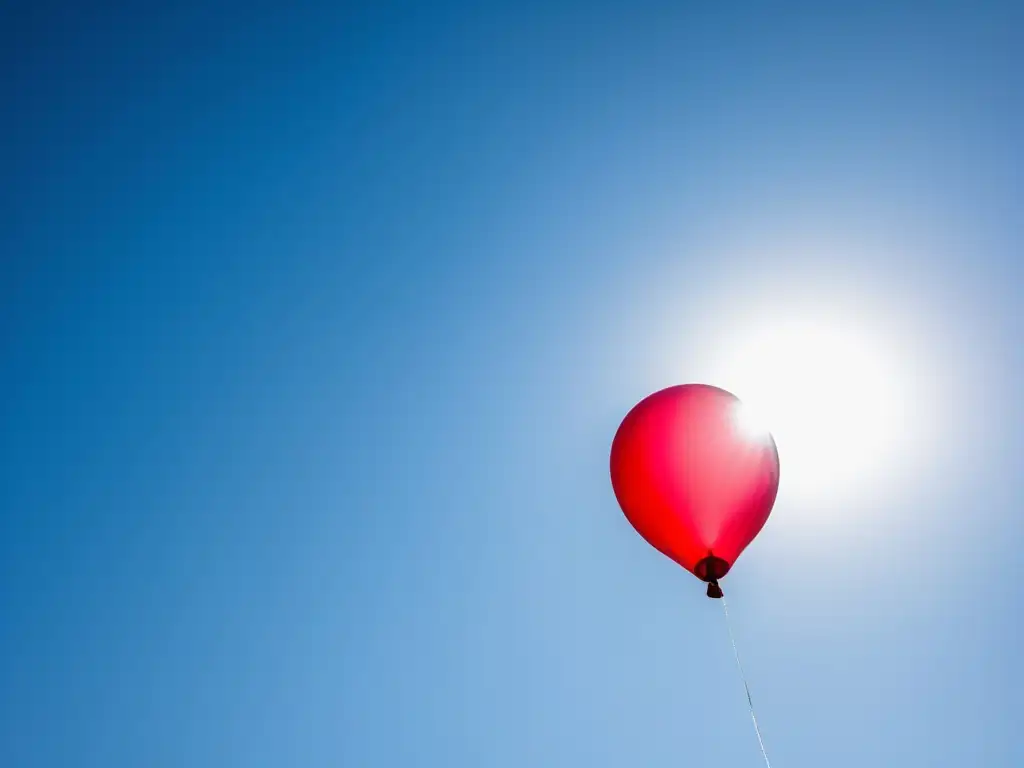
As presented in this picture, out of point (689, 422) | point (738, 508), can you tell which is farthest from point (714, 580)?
point (689, 422)

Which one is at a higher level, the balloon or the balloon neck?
the balloon

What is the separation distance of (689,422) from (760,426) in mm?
627

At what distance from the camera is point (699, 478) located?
14.4 ft

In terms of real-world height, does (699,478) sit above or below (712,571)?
above

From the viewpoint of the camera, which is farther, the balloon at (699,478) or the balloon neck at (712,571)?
the balloon at (699,478)

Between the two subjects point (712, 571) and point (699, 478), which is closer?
point (712, 571)

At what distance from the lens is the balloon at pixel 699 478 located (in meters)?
4.35

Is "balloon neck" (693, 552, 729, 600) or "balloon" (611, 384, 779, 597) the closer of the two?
"balloon neck" (693, 552, 729, 600)

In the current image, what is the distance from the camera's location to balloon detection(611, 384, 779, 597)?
4348 millimetres

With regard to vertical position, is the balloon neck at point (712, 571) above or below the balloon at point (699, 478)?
below

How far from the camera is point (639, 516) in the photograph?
15.4 feet

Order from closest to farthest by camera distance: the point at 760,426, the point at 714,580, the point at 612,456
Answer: the point at 714,580 < the point at 760,426 < the point at 612,456

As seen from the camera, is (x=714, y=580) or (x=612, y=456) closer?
(x=714, y=580)

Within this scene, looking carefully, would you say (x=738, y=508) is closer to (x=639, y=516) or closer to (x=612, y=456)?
(x=639, y=516)
